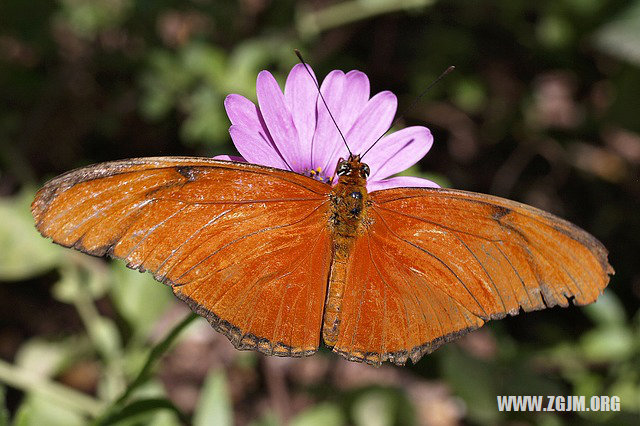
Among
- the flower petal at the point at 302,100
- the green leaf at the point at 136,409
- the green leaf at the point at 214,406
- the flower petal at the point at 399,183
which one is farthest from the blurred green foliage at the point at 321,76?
the flower petal at the point at 302,100

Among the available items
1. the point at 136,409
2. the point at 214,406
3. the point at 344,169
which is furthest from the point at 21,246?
the point at 344,169

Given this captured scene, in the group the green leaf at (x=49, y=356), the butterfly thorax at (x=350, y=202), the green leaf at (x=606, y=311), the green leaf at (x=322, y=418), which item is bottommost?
the green leaf at (x=49, y=356)

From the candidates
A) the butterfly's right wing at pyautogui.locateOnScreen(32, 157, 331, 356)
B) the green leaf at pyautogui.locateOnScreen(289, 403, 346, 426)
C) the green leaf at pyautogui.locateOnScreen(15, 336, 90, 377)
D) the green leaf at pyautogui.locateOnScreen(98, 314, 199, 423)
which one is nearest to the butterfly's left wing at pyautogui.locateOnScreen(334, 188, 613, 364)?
the butterfly's right wing at pyautogui.locateOnScreen(32, 157, 331, 356)

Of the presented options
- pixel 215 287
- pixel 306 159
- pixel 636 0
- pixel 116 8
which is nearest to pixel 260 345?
pixel 215 287

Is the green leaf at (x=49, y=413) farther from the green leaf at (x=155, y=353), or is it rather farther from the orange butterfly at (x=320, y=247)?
the orange butterfly at (x=320, y=247)

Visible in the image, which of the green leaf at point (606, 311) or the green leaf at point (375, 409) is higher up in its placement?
the green leaf at point (606, 311)

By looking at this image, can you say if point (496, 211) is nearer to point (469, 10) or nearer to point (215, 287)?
point (215, 287)
